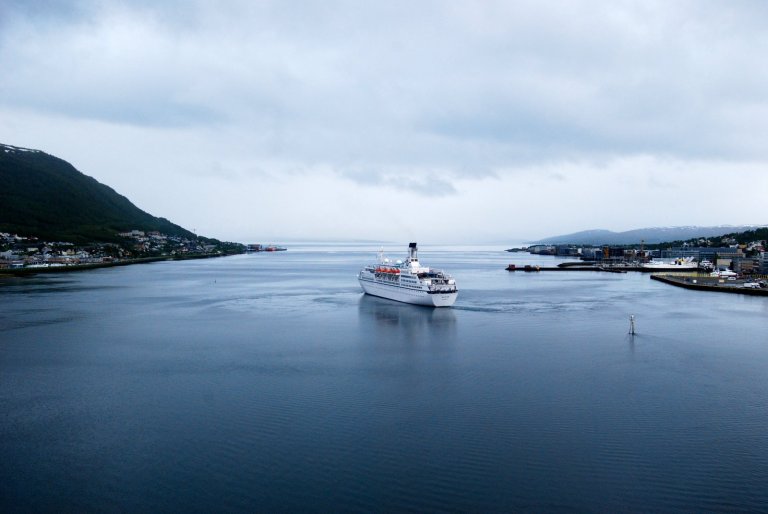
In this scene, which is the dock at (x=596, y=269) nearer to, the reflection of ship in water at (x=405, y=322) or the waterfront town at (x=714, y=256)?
the waterfront town at (x=714, y=256)

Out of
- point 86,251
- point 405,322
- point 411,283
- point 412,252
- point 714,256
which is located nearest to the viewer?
point 405,322

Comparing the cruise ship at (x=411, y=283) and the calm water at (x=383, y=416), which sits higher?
the cruise ship at (x=411, y=283)

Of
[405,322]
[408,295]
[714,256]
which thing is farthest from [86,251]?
[714,256]

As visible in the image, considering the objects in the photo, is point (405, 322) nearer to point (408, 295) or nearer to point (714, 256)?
point (408, 295)

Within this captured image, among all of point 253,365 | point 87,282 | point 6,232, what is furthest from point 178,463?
point 6,232

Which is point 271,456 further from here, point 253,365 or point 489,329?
point 489,329

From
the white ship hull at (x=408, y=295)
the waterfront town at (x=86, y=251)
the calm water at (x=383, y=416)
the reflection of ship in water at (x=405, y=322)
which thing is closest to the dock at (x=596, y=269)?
the white ship hull at (x=408, y=295)

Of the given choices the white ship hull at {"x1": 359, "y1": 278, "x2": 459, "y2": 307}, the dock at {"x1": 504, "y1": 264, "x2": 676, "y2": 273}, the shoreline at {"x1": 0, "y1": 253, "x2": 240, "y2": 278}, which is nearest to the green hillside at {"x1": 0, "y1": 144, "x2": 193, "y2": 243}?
the shoreline at {"x1": 0, "y1": 253, "x2": 240, "y2": 278}

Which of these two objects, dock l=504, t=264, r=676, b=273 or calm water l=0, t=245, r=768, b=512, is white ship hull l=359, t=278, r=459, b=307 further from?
→ dock l=504, t=264, r=676, b=273
